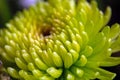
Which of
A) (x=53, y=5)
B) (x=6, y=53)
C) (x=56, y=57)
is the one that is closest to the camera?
(x=56, y=57)

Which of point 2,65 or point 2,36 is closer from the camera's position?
point 2,65

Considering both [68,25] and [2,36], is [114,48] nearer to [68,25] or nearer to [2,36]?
[68,25]

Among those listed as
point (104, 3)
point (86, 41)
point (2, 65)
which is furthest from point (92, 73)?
point (104, 3)

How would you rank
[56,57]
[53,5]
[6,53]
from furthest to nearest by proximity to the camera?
[53,5] → [6,53] → [56,57]

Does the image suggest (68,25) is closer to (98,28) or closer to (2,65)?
(98,28)

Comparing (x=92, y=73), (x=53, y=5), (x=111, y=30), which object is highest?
(x=53, y=5)

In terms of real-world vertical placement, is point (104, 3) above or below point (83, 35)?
above
